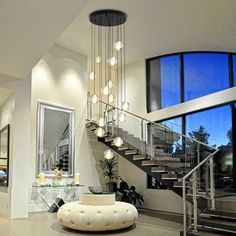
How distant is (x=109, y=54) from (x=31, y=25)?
5.86 m

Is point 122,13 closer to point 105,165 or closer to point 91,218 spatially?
point 91,218

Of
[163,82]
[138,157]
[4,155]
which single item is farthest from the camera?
[163,82]

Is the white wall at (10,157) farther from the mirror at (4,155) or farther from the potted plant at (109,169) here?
the potted plant at (109,169)

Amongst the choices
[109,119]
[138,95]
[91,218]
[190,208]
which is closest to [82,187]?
[109,119]

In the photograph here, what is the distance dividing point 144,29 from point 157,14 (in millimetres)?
999

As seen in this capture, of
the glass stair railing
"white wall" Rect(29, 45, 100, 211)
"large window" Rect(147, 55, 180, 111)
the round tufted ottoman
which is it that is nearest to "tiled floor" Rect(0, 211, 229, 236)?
the round tufted ottoman

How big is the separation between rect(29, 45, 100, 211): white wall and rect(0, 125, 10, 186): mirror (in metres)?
1.23

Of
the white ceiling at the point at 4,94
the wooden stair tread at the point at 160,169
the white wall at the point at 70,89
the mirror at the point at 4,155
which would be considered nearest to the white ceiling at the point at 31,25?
the white ceiling at the point at 4,94

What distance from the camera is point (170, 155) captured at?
28.9ft

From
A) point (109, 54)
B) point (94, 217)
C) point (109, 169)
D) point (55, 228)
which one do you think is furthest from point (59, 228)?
point (109, 54)

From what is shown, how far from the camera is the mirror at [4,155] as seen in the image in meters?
8.28

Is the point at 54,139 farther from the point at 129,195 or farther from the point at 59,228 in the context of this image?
the point at 59,228

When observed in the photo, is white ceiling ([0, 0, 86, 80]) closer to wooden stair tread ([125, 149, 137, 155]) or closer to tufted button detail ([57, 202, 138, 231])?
tufted button detail ([57, 202, 138, 231])

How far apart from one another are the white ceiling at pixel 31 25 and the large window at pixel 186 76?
535 cm
